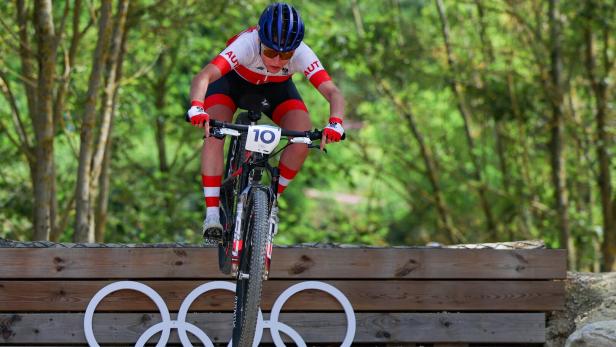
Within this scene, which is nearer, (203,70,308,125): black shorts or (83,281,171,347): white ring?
(203,70,308,125): black shorts

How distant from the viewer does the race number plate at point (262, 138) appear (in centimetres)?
453

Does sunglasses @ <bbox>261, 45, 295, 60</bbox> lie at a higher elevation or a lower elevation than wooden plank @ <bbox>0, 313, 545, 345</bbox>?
higher

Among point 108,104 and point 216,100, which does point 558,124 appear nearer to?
point 108,104

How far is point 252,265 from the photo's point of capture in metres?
4.46

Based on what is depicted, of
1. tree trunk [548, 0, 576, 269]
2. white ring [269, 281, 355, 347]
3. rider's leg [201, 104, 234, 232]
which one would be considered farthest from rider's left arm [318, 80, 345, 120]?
tree trunk [548, 0, 576, 269]

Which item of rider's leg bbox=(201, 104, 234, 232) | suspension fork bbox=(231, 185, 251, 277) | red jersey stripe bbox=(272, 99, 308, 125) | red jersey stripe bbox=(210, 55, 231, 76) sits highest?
red jersey stripe bbox=(210, 55, 231, 76)

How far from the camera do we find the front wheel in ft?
14.7

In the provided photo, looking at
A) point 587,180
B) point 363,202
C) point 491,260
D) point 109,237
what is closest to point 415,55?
point 587,180

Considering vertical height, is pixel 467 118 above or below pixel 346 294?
above

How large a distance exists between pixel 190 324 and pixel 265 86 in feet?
5.02

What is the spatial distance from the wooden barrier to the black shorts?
3.30 ft

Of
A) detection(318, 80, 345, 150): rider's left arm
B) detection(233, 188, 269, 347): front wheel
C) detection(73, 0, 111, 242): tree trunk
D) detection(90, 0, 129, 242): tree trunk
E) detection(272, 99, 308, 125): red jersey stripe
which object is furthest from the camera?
detection(90, 0, 129, 242): tree trunk

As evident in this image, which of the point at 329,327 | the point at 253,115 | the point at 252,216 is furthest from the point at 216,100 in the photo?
the point at 329,327

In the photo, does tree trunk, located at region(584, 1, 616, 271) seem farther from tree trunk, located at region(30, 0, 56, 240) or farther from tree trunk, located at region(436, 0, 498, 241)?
tree trunk, located at region(30, 0, 56, 240)
